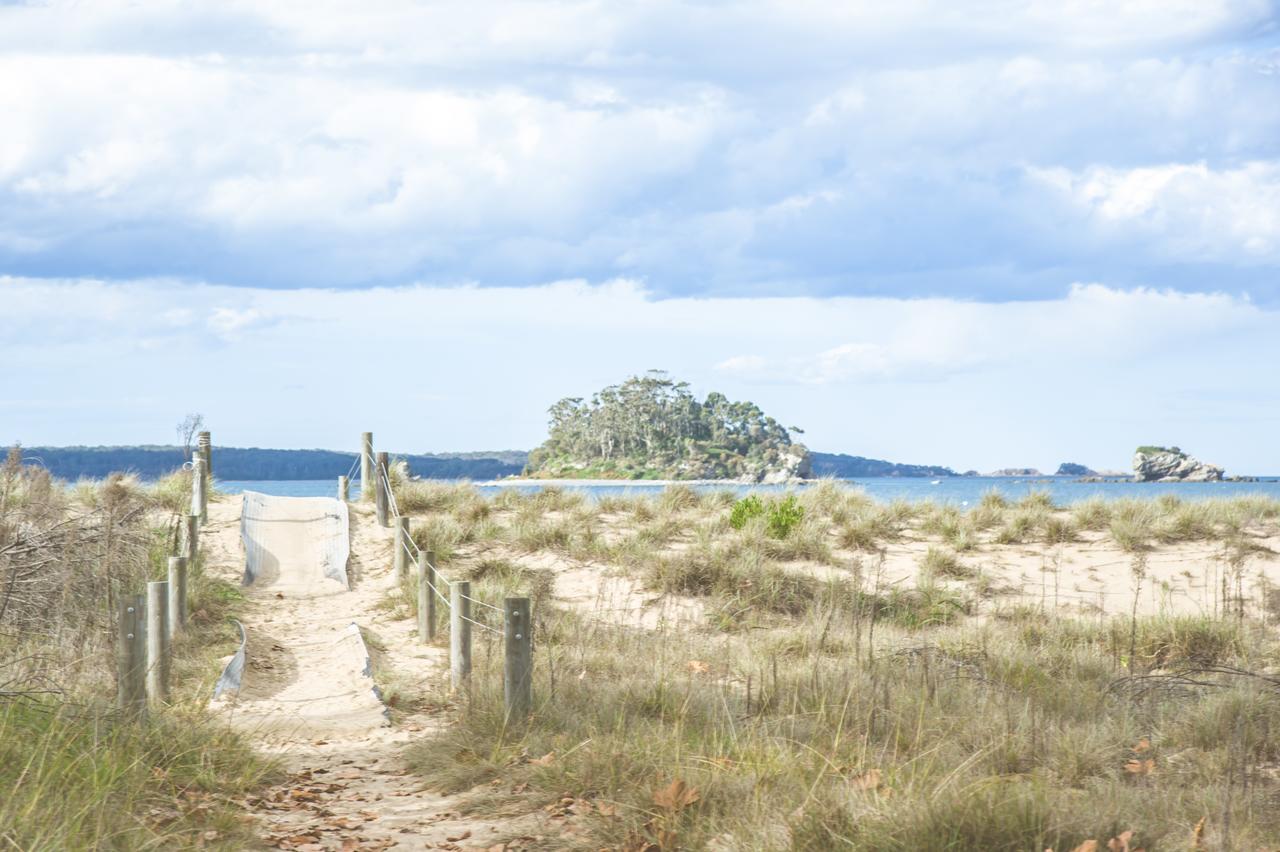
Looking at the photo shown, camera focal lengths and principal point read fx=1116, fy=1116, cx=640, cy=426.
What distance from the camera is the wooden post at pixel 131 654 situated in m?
7.52

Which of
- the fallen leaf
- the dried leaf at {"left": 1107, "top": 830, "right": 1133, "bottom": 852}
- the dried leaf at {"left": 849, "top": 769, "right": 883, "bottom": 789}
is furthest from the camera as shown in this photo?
the dried leaf at {"left": 849, "top": 769, "right": 883, "bottom": 789}

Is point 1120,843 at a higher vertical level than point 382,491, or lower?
lower

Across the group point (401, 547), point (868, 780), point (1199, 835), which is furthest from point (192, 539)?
point (1199, 835)

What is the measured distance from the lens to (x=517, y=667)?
7.58 metres

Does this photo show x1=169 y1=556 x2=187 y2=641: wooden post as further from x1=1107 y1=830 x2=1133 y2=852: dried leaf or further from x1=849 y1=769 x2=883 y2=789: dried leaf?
x1=1107 y1=830 x2=1133 y2=852: dried leaf

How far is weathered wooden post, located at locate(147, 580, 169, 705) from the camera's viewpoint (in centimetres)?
927

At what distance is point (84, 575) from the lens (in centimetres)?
988

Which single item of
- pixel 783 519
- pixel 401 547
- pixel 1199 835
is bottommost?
pixel 1199 835

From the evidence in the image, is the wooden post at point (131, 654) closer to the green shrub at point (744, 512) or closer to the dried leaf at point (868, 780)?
the dried leaf at point (868, 780)

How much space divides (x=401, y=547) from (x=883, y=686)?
922cm

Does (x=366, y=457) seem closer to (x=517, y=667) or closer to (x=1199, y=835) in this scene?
(x=517, y=667)

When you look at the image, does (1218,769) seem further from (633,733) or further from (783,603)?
(783,603)

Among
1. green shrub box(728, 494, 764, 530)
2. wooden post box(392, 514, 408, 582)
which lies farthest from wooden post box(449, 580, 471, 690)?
green shrub box(728, 494, 764, 530)

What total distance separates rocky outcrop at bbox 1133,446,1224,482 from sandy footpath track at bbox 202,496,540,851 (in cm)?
10104
